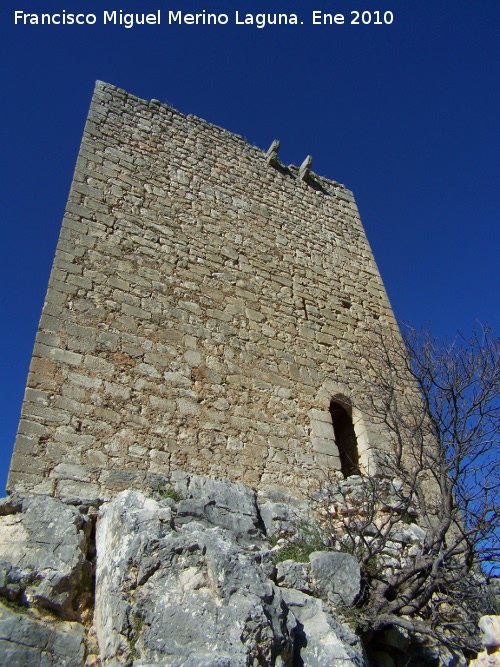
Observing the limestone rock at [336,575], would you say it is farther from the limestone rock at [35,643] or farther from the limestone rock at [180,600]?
the limestone rock at [35,643]

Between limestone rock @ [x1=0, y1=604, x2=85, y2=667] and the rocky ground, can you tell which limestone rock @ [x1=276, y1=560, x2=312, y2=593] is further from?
limestone rock @ [x1=0, y1=604, x2=85, y2=667]

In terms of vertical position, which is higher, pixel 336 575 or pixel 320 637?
pixel 336 575

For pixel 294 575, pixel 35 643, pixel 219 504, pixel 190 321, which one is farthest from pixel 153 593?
pixel 190 321

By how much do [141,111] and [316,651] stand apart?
711 centimetres

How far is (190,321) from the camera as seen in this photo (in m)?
5.95

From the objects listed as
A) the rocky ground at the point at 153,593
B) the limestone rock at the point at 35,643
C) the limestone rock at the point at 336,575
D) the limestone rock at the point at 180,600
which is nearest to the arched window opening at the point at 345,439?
the limestone rock at the point at 336,575

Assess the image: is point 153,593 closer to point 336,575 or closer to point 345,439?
point 336,575

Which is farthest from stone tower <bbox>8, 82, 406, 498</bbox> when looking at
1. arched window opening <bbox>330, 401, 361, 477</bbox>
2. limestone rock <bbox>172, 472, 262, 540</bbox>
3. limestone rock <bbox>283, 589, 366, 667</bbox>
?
limestone rock <bbox>283, 589, 366, 667</bbox>

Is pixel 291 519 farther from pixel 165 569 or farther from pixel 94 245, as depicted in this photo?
pixel 94 245

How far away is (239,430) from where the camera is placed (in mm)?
5430

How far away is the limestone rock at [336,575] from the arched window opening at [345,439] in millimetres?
1907

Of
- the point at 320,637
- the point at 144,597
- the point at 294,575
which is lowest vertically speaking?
the point at 320,637

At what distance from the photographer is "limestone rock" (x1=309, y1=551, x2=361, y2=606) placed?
13.4 feet

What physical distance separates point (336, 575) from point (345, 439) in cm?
264
